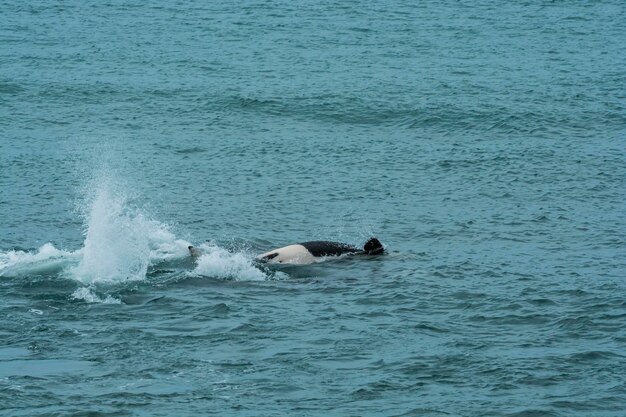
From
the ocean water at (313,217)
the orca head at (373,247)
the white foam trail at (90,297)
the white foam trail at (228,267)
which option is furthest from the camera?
the orca head at (373,247)

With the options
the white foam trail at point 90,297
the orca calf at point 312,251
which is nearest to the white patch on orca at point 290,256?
the orca calf at point 312,251

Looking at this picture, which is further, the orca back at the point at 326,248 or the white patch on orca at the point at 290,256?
the orca back at the point at 326,248

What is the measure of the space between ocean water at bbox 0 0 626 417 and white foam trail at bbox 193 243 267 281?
41mm

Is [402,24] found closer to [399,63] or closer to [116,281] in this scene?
[399,63]

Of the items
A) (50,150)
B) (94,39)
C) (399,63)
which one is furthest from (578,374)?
(94,39)

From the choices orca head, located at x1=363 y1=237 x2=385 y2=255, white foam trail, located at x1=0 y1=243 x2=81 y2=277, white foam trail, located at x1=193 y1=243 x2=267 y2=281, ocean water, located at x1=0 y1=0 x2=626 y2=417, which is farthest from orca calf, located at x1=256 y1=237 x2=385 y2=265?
white foam trail, located at x1=0 y1=243 x2=81 y2=277

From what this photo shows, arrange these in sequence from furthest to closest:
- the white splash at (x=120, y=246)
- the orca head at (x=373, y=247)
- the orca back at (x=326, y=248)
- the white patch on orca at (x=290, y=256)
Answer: the orca head at (x=373, y=247) → the orca back at (x=326, y=248) → the white patch on orca at (x=290, y=256) → the white splash at (x=120, y=246)

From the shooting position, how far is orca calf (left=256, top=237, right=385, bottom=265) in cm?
2288

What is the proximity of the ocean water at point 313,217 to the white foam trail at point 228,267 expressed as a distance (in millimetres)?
Result: 41

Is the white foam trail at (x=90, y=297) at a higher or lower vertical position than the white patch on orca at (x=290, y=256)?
higher

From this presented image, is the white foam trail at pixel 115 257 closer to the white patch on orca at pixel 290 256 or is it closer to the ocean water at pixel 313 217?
the ocean water at pixel 313 217

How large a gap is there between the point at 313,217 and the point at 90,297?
25.5 feet

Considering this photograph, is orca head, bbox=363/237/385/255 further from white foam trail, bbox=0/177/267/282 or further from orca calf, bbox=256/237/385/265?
white foam trail, bbox=0/177/267/282

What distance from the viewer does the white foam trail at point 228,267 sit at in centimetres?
2209
